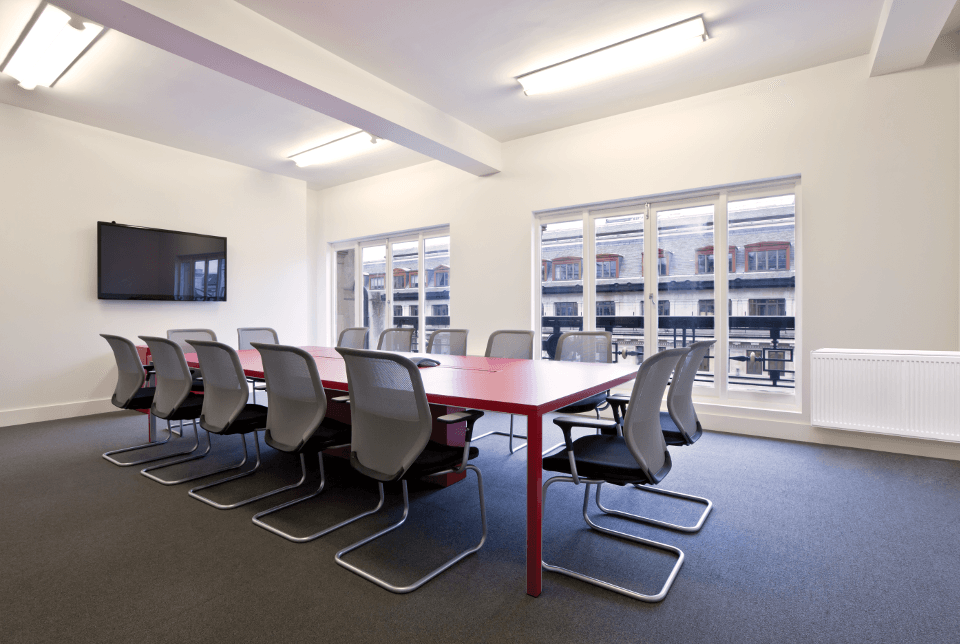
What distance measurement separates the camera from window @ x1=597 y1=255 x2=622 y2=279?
17.7ft

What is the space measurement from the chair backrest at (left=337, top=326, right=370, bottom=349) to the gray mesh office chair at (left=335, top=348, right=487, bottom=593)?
300cm

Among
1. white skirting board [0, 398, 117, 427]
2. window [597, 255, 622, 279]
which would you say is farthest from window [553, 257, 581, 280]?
white skirting board [0, 398, 117, 427]

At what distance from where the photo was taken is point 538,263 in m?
5.86

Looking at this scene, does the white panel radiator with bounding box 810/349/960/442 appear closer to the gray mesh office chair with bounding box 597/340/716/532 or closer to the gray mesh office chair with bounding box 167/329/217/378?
the gray mesh office chair with bounding box 597/340/716/532

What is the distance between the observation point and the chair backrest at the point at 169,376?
3230 mm


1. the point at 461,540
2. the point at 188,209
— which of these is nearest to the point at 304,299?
the point at 188,209

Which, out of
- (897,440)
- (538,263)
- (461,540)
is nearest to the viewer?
(461,540)

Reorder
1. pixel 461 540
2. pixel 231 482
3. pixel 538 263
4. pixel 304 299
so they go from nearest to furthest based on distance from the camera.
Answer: pixel 461 540 < pixel 231 482 < pixel 538 263 < pixel 304 299

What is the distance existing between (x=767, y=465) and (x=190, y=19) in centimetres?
491

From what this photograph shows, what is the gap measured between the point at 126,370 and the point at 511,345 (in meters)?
3.12

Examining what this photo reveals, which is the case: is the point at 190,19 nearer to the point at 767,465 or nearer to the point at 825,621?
the point at 825,621

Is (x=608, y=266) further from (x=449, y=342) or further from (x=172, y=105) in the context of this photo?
(x=172, y=105)

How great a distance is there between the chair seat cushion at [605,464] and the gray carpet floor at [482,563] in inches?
17.3

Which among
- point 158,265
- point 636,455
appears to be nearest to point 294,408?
point 636,455
